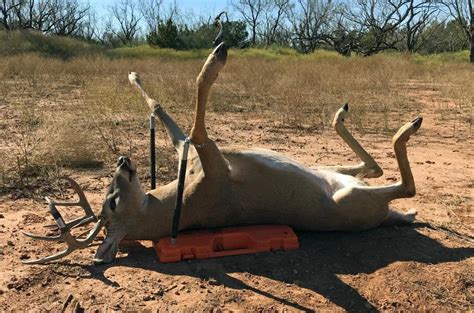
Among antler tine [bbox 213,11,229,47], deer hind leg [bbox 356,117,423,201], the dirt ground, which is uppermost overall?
antler tine [bbox 213,11,229,47]

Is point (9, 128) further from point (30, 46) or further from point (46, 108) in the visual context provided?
point (30, 46)

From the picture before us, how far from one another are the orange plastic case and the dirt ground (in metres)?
0.06

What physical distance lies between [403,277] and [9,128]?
7.36m

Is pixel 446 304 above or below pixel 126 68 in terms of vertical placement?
below

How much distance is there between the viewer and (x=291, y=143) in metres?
8.29

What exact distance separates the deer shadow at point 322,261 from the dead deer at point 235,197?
0.15 meters

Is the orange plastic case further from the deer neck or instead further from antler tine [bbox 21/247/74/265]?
antler tine [bbox 21/247/74/265]

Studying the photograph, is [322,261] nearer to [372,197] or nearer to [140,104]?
[372,197]

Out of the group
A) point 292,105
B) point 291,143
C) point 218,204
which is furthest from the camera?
point 292,105

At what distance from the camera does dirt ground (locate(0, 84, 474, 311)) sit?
11.2 feet

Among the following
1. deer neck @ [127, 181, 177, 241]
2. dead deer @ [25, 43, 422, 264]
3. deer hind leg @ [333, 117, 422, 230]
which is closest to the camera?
dead deer @ [25, 43, 422, 264]

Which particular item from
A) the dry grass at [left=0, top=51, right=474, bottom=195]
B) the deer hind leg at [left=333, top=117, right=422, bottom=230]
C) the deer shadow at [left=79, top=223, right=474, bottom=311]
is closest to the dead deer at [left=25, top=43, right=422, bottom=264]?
the deer hind leg at [left=333, top=117, right=422, bottom=230]

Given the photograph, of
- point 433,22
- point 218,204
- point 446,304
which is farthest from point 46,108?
point 433,22

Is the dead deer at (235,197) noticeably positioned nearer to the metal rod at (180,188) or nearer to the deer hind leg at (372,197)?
the deer hind leg at (372,197)
